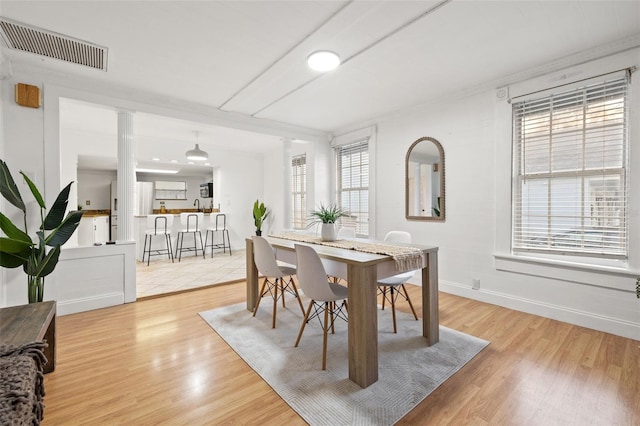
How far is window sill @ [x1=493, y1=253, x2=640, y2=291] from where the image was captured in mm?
2535

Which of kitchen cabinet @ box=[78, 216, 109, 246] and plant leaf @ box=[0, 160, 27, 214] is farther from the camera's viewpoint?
kitchen cabinet @ box=[78, 216, 109, 246]

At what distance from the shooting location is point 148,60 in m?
2.80

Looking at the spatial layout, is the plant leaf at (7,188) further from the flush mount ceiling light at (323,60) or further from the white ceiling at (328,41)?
the flush mount ceiling light at (323,60)

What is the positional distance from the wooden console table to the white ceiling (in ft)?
6.97

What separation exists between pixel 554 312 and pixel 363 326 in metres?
2.37

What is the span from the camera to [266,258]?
2775 mm

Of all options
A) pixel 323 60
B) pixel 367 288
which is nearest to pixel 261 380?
pixel 367 288

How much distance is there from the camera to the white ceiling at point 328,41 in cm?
210

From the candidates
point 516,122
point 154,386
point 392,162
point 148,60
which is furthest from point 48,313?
point 516,122

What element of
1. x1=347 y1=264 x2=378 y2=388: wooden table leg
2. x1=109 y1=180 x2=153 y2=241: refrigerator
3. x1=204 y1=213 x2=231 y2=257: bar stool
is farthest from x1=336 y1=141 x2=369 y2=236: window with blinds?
x1=109 y1=180 x2=153 y2=241: refrigerator

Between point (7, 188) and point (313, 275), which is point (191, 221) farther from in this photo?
point (313, 275)

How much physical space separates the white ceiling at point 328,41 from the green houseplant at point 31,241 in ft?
4.38

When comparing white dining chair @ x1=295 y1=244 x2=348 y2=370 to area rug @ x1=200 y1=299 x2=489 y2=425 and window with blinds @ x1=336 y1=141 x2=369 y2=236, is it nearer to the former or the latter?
area rug @ x1=200 y1=299 x2=489 y2=425

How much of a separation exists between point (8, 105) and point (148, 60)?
146 cm
